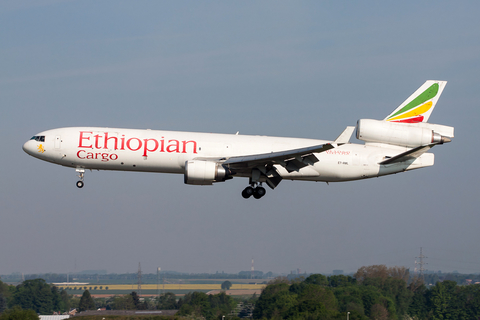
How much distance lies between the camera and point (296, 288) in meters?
125

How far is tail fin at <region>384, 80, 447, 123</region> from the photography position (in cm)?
4584

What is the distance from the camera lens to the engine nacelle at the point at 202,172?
39312 mm

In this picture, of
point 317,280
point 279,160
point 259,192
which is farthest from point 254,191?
point 317,280

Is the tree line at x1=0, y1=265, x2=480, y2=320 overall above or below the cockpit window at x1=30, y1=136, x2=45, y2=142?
below

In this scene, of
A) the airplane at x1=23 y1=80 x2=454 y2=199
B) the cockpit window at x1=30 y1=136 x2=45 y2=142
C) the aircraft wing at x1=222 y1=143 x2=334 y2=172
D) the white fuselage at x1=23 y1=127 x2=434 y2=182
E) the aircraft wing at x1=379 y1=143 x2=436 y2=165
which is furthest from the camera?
the cockpit window at x1=30 y1=136 x2=45 y2=142

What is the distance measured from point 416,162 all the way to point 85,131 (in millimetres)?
27442

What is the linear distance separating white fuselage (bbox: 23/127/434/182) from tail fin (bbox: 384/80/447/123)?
3153mm

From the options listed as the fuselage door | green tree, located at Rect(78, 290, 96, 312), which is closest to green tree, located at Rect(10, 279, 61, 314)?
green tree, located at Rect(78, 290, 96, 312)

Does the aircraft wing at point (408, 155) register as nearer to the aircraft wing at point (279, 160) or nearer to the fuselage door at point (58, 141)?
the aircraft wing at point (279, 160)

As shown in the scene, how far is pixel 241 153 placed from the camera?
42500mm

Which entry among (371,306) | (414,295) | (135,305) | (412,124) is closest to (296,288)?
(371,306)

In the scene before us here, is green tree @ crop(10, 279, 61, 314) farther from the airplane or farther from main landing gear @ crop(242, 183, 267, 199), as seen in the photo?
main landing gear @ crop(242, 183, 267, 199)

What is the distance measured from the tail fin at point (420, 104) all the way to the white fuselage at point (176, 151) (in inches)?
124

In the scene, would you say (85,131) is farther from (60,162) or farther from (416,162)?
(416,162)
